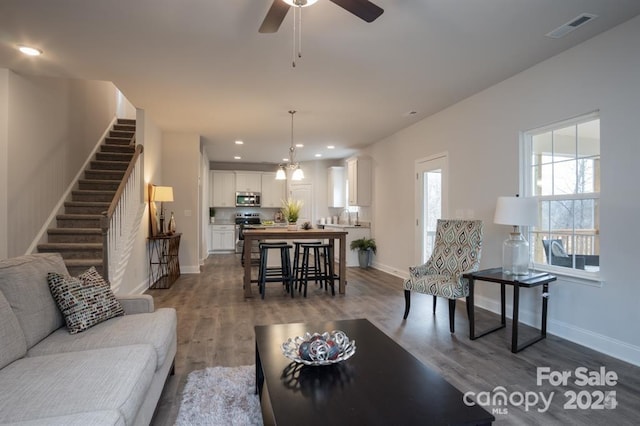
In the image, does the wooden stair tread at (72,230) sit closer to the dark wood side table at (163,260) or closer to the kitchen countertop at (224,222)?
the dark wood side table at (163,260)

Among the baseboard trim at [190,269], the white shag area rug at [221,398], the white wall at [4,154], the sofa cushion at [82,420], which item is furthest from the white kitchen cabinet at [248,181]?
the sofa cushion at [82,420]

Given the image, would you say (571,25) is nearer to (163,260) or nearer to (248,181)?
(163,260)

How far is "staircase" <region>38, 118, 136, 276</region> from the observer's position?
450cm

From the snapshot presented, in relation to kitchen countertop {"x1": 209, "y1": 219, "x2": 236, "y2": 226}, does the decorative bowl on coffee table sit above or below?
below

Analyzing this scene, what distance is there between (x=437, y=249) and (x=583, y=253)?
1.42 metres

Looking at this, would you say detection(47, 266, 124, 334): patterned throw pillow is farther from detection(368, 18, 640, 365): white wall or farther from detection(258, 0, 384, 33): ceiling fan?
detection(368, 18, 640, 365): white wall

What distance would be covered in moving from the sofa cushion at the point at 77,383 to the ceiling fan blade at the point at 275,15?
2010mm

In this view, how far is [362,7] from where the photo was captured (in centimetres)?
202

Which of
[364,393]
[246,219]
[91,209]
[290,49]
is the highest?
[290,49]

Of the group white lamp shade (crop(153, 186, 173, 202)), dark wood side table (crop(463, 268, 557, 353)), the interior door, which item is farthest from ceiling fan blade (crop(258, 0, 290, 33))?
white lamp shade (crop(153, 186, 173, 202))

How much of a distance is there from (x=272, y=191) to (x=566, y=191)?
8331mm

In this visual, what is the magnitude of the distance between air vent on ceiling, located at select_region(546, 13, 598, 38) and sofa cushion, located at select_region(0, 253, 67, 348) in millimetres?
4158

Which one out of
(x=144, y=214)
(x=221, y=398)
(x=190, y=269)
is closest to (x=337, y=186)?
(x=190, y=269)

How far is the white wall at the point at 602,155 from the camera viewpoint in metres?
2.86
